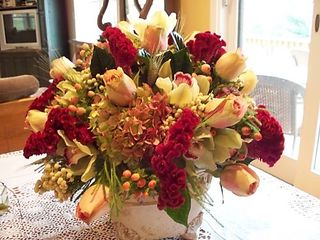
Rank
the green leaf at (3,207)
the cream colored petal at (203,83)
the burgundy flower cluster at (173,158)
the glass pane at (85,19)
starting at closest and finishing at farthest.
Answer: the burgundy flower cluster at (173,158)
the cream colored petal at (203,83)
the green leaf at (3,207)
the glass pane at (85,19)

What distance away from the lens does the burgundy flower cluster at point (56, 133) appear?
67 cm

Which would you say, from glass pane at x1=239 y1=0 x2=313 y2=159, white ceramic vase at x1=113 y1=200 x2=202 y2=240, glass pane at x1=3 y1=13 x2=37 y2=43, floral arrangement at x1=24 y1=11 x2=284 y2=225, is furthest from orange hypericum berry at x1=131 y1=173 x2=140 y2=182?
glass pane at x1=3 y1=13 x2=37 y2=43

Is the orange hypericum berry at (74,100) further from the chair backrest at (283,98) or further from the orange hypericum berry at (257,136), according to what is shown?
the chair backrest at (283,98)

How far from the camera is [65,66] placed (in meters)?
0.81

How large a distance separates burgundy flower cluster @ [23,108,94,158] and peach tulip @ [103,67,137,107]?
82mm

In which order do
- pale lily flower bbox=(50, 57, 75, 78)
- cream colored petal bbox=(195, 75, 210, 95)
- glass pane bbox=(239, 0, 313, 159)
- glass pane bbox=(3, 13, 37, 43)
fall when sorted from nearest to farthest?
cream colored petal bbox=(195, 75, 210, 95), pale lily flower bbox=(50, 57, 75, 78), glass pane bbox=(239, 0, 313, 159), glass pane bbox=(3, 13, 37, 43)

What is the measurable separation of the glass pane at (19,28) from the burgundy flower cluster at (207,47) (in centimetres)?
468

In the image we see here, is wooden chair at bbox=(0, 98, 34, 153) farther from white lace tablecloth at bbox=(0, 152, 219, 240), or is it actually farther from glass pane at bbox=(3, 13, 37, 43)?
glass pane at bbox=(3, 13, 37, 43)

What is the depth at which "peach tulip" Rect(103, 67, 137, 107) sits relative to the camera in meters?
0.63

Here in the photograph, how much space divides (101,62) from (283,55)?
1.90 m

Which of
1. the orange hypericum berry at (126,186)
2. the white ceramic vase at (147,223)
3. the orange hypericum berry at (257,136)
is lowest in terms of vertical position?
the white ceramic vase at (147,223)

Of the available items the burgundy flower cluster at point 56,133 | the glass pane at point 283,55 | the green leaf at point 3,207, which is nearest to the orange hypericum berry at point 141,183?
the burgundy flower cluster at point 56,133

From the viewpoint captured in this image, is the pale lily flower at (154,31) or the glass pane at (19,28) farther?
the glass pane at (19,28)

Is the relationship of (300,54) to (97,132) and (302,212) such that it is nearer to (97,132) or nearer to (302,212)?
(302,212)
